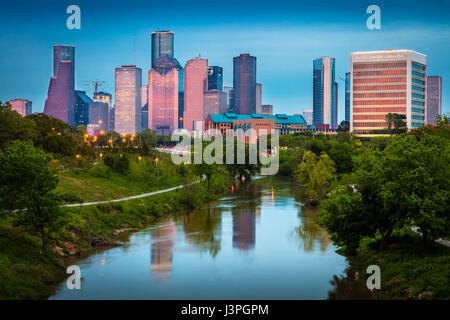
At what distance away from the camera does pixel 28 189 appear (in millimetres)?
39750

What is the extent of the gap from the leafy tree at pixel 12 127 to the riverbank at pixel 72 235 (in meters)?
9.46

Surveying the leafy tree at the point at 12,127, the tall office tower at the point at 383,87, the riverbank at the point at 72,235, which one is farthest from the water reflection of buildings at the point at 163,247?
the tall office tower at the point at 383,87

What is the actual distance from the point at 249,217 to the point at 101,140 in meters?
103

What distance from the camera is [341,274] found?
39.5m

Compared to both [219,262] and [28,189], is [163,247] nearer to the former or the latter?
[219,262]

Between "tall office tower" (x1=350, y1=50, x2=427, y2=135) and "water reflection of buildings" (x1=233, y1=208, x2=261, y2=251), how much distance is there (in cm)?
13073

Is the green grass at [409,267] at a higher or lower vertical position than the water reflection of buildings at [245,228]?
higher

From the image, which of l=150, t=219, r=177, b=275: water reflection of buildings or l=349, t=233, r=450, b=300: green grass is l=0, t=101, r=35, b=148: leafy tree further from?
l=349, t=233, r=450, b=300: green grass

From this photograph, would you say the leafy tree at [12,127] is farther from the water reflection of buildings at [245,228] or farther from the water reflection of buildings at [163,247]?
the water reflection of buildings at [245,228]

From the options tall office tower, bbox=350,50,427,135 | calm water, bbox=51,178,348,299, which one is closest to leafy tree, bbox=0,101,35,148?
calm water, bbox=51,178,348,299

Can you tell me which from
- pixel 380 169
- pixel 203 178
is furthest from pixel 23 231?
pixel 203 178

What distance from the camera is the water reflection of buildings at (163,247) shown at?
41.6 metres

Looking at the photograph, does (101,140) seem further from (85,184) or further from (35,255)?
(35,255)

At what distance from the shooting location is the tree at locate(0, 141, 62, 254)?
39344 mm
